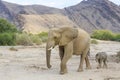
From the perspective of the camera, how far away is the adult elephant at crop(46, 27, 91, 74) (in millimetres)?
15477

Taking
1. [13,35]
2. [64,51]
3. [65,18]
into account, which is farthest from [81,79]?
[65,18]

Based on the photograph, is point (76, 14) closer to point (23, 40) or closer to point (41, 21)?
point (41, 21)

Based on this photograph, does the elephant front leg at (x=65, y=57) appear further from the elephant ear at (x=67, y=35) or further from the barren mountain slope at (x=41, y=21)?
the barren mountain slope at (x=41, y=21)

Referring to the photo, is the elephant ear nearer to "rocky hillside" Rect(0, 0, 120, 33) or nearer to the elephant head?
the elephant head

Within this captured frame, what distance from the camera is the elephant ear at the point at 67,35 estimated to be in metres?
15.8

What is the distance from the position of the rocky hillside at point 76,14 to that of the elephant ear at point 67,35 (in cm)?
6067

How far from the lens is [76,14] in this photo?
85.1 metres

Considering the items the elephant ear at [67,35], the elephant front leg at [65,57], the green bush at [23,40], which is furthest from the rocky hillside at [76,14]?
the elephant front leg at [65,57]

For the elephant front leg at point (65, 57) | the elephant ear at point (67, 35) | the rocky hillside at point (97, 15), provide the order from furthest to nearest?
the rocky hillside at point (97, 15) < the elephant ear at point (67, 35) < the elephant front leg at point (65, 57)

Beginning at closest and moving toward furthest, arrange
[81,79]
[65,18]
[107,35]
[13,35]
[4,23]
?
[81,79], [13,35], [4,23], [107,35], [65,18]

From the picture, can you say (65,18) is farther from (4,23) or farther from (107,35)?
(4,23)

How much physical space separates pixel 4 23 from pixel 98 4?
139 feet

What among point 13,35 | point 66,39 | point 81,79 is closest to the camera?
point 81,79

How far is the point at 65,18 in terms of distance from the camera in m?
82.3
